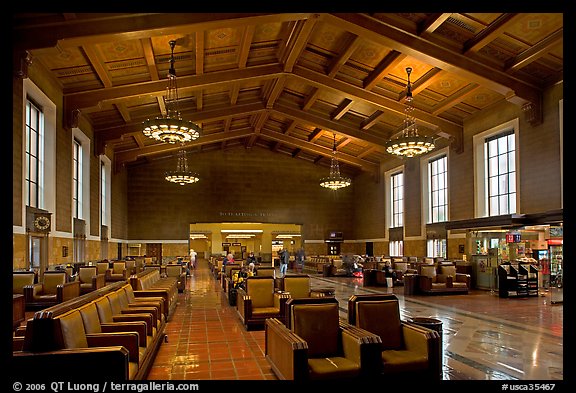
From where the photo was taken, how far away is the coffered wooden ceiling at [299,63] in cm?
1011

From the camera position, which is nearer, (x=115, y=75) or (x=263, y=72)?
(x=115, y=75)

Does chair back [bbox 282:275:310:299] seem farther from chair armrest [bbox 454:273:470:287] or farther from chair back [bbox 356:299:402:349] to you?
chair armrest [bbox 454:273:470:287]

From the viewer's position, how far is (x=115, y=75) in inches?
531

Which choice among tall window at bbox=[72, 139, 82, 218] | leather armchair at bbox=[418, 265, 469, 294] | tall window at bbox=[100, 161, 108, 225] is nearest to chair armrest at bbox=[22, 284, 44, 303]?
tall window at bbox=[72, 139, 82, 218]

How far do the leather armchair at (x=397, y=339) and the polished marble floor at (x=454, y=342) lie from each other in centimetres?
65

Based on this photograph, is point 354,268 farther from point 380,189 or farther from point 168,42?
point 168,42

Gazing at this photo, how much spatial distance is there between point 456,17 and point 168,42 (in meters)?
7.61

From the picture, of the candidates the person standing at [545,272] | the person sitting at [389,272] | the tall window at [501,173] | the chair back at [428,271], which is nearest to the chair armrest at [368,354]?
the chair back at [428,271]

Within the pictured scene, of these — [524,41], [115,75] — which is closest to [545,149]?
[524,41]

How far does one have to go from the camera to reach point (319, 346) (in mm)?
4117

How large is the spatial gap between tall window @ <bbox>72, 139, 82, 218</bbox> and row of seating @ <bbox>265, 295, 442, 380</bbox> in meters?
13.5

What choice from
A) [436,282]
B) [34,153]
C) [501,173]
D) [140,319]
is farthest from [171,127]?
[501,173]
